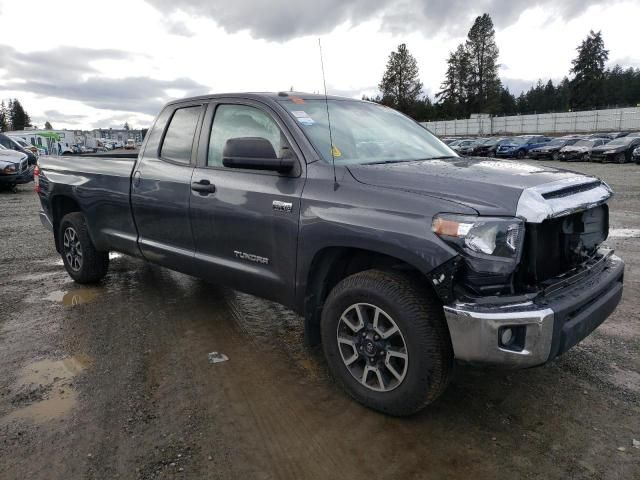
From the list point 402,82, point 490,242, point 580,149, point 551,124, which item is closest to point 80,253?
point 490,242

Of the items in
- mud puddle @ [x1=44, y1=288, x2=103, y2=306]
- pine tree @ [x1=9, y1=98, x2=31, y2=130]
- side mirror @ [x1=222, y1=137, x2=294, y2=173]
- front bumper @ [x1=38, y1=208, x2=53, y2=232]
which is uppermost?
pine tree @ [x1=9, y1=98, x2=31, y2=130]

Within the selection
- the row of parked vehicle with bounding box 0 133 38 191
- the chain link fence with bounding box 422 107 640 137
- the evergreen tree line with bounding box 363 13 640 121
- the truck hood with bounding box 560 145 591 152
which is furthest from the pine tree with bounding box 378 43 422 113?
the row of parked vehicle with bounding box 0 133 38 191

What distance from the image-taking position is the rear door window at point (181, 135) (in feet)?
13.9

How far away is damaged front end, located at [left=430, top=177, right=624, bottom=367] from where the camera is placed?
8.25 feet

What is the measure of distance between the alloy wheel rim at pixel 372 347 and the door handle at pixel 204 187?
146 cm

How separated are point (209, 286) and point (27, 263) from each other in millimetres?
2982

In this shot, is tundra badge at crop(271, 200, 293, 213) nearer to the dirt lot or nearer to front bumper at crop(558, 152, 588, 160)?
the dirt lot

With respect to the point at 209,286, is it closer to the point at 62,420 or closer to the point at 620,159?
the point at 62,420

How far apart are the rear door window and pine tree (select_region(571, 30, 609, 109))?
98.9 m

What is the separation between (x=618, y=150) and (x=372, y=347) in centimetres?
2793

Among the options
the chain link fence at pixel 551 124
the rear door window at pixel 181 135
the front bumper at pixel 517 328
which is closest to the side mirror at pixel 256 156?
the rear door window at pixel 181 135

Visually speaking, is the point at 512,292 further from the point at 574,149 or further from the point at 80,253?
the point at 574,149

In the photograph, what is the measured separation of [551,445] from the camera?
2746 millimetres

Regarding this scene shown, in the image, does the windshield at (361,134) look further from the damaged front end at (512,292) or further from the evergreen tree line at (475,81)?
the evergreen tree line at (475,81)
